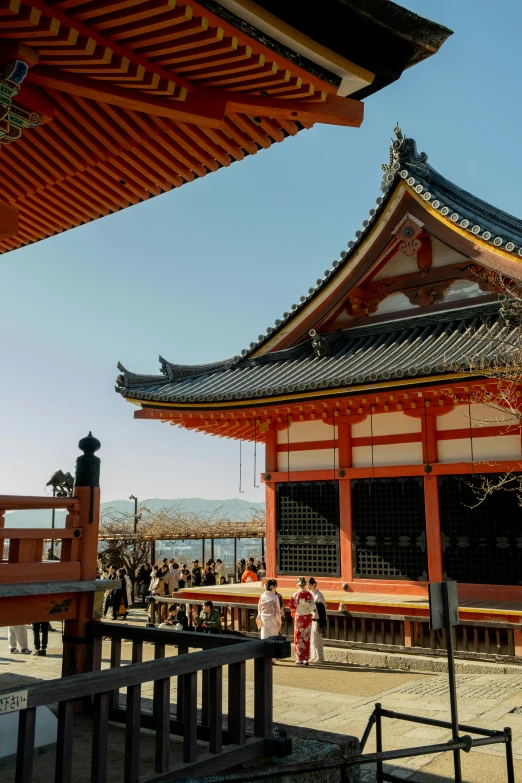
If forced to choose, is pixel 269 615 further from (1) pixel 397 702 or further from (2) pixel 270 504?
A: (1) pixel 397 702

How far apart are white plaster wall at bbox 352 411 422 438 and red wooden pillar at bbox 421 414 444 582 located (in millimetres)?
266

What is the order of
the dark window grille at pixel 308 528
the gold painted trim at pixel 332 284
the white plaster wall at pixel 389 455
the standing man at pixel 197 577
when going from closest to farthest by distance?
the white plaster wall at pixel 389 455 → the dark window grille at pixel 308 528 → the gold painted trim at pixel 332 284 → the standing man at pixel 197 577

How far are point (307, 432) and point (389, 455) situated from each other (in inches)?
79.0

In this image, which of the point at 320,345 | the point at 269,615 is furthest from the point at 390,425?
the point at 269,615

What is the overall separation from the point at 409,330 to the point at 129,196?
9.27 m

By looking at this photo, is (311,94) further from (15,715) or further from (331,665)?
(331,665)

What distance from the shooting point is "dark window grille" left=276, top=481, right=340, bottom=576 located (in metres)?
13.6

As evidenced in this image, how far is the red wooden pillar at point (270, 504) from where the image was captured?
1439cm

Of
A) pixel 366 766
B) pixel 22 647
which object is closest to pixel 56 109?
pixel 366 766

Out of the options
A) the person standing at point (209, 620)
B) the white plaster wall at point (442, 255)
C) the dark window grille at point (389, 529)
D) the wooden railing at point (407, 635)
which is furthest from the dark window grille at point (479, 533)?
the white plaster wall at point (442, 255)

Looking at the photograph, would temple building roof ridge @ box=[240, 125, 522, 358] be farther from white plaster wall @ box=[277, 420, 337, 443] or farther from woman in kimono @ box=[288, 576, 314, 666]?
woman in kimono @ box=[288, 576, 314, 666]

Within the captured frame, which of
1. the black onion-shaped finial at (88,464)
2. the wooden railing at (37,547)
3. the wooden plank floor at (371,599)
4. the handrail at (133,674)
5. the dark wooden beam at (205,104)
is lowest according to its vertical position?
the wooden plank floor at (371,599)

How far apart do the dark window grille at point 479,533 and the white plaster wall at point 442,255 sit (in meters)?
4.56

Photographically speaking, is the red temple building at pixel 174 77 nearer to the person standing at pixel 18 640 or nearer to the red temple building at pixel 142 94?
the red temple building at pixel 142 94
